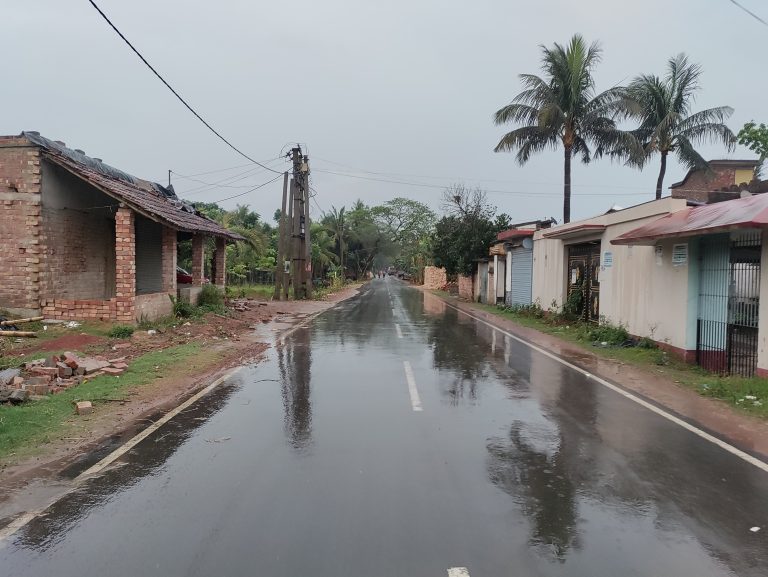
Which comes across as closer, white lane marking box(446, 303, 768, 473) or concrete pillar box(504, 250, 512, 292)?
white lane marking box(446, 303, 768, 473)

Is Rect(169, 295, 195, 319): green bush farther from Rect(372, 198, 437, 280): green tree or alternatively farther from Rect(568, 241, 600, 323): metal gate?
Rect(372, 198, 437, 280): green tree

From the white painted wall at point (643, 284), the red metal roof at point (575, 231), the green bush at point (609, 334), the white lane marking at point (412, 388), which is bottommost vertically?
the white lane marking at point (412, 388)

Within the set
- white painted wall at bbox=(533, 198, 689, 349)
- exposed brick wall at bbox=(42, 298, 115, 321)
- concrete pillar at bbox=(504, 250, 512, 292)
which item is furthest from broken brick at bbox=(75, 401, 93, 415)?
concrete pillar at bbox=(504, 250, 512, 292)

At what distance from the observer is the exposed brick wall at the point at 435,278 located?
57.7 meters

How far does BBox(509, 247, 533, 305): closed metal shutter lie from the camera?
24.7 metres

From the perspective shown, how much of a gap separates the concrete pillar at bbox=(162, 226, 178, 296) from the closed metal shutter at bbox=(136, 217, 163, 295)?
1895 millimetres

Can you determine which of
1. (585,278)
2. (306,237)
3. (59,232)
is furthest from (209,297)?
(585,278)

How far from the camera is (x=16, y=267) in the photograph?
44.3 feet

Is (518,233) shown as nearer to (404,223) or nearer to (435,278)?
(435,278)

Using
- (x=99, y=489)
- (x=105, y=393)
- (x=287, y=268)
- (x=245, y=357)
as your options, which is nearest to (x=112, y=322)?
(x=245, y=357)

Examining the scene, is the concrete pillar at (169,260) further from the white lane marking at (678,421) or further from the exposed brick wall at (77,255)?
the white lane marking at (678,421)

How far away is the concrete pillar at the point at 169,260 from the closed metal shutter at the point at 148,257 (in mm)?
1895

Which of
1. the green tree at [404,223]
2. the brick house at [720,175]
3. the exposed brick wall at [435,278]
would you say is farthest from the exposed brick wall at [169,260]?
the green tree at [404,223]

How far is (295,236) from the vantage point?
31906 mm
